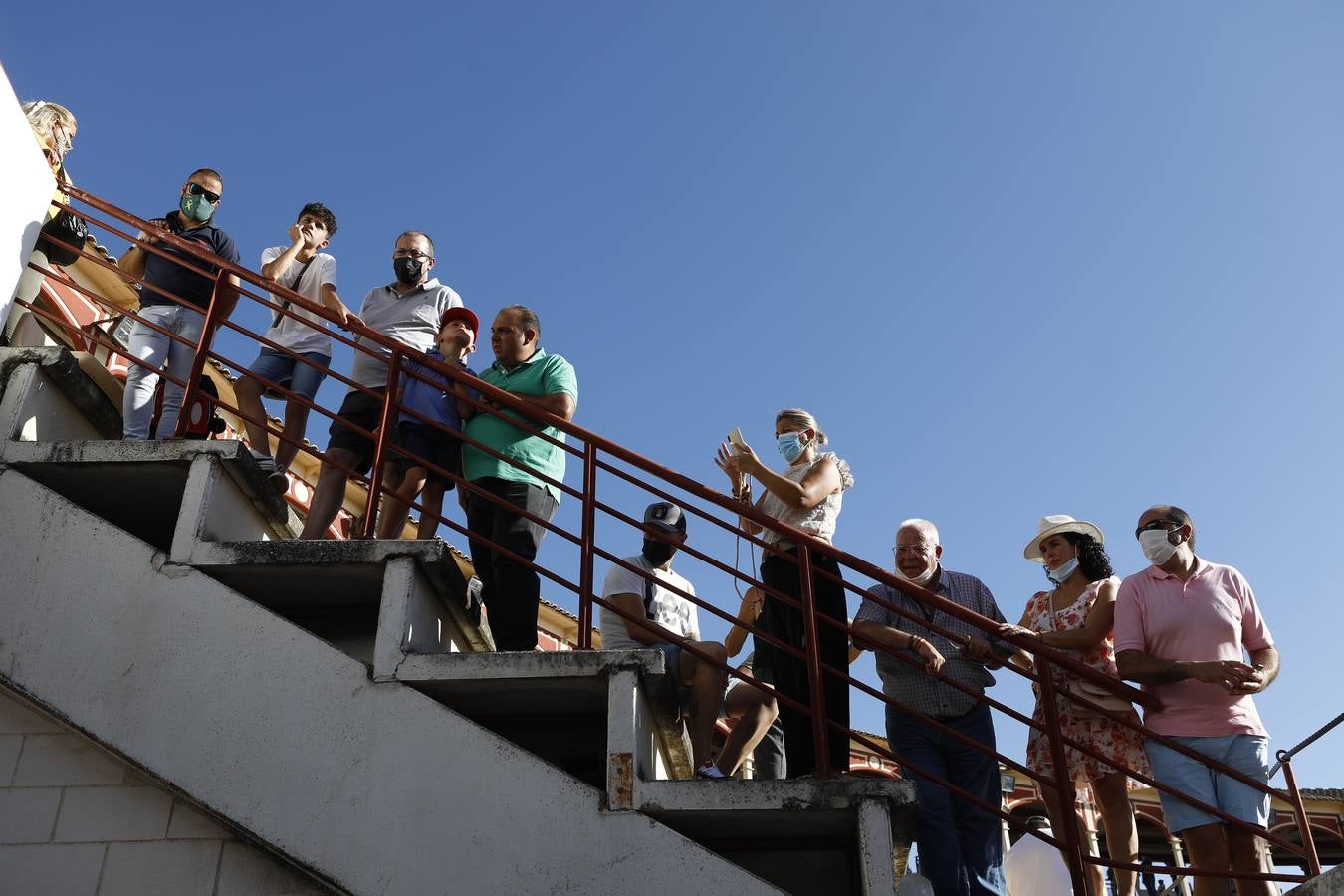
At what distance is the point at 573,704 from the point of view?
420cm

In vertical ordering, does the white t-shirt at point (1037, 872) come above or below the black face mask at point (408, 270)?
below

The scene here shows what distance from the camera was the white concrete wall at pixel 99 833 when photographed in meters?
3.92

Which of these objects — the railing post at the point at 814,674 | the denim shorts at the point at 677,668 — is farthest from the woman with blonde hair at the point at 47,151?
the railing post at the point at 814,674

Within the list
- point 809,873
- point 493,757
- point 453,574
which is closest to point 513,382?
point 453,574

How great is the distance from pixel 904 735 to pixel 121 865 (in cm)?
288

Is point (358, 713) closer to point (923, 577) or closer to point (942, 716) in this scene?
point (942, 716)

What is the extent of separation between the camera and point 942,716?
5.10 meters

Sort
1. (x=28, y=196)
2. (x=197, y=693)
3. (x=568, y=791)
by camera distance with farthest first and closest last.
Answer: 1. (x=28, y=196)
2. (x=197, y=693)
3. (x=568, y=791)

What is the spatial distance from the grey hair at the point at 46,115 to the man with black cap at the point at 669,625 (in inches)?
134

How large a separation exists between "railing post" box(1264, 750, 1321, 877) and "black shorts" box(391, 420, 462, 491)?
142 inches

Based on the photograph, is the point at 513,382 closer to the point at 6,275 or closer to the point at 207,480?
the point at 207,480

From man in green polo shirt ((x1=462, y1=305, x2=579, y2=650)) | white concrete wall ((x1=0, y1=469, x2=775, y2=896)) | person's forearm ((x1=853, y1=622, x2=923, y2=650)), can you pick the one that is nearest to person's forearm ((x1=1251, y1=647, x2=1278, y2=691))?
person's forearm ((x1=853, y1=622, x2=923, y2=650))

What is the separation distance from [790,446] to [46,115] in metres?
3.91

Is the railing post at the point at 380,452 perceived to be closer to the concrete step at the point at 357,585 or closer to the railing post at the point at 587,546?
the concrete step at the point at 357,585
